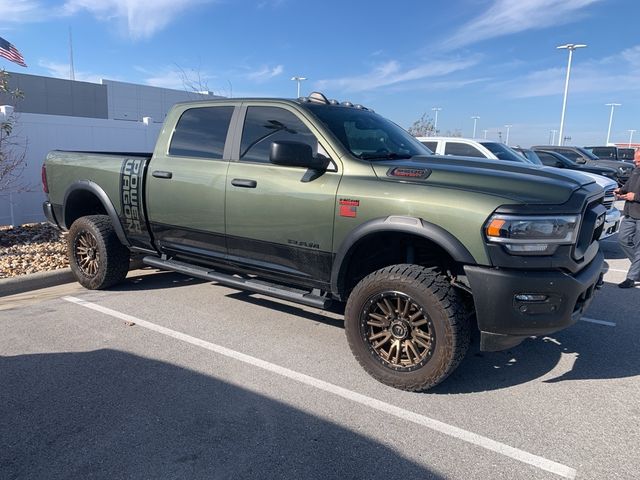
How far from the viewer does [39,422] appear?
295 cm

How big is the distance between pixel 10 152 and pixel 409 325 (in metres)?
7.62

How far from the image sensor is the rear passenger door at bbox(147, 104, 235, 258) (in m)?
4.37

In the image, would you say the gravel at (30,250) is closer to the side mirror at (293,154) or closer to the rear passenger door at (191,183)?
the rear passenger door at (191,183)

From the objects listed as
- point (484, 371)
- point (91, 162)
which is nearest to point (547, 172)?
point (484, 371)

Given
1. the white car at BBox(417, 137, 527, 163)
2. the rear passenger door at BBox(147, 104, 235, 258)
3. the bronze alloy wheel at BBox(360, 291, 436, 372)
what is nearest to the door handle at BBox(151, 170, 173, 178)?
the rear passenger door at BBox(147, 104, 235, 258)

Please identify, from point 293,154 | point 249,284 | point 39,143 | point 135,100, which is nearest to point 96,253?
point 249,284

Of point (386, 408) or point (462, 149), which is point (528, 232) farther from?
point (462, 149)

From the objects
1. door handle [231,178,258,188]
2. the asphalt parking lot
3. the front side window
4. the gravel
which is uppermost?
the front side window

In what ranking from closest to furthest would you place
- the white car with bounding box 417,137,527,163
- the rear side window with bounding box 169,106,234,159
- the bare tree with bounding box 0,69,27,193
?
the rear side window with bounding box 169,106,234,159
the bare tree with bounding box 0,69,27,193
the white car with bounding box 417,137,527,163

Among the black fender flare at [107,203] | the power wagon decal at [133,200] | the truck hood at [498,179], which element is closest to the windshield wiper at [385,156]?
the truck hood at [498,179]

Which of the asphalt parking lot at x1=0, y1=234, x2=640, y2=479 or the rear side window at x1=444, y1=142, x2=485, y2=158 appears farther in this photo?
the rear side window at x1=444, y1=142, x2=485, y2=158

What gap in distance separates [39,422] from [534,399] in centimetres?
321

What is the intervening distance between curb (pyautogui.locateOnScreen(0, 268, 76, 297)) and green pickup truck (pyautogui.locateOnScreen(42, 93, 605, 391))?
1.13 meters

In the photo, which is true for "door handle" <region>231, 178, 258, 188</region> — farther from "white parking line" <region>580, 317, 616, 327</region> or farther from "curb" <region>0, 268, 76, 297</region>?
"white parking line" <region>580, 317, 616, 327</region>
